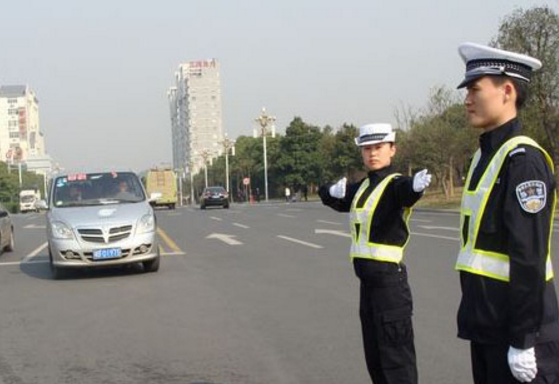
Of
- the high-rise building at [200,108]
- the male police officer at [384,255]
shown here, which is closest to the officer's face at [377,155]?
the male police officer at [384,255]

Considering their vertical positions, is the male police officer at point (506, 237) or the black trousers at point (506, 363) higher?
the male police officer at point (506, 237)

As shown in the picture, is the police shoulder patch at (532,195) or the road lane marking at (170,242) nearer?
the police shoulder patch at (532,195)

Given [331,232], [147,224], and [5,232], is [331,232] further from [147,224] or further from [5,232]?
[147,224]

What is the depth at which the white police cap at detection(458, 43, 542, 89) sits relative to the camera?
2.59 m

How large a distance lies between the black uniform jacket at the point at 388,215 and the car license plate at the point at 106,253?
7426 mm

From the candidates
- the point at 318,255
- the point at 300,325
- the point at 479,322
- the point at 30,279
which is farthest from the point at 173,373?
the point at 318,255

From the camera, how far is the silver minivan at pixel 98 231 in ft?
35.3

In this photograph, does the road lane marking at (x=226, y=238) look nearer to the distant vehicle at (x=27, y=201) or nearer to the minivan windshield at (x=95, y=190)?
the minivan windshield at (x=95, y=190)

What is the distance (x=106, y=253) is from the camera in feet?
35.3

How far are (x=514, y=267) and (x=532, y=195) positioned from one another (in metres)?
0.26

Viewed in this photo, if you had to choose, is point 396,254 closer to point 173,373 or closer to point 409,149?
point 173,373

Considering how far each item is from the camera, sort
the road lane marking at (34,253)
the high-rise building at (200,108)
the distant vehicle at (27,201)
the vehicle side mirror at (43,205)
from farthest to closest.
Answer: the high-rise building at (200,108) → the distant vehicle at (27,201) → the road lane marking at (34,253) → the vehicle side mirror at (43,205)

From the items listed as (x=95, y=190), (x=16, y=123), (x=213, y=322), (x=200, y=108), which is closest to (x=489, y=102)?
(x=213, y=322)

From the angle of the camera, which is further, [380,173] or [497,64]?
[380,173]
